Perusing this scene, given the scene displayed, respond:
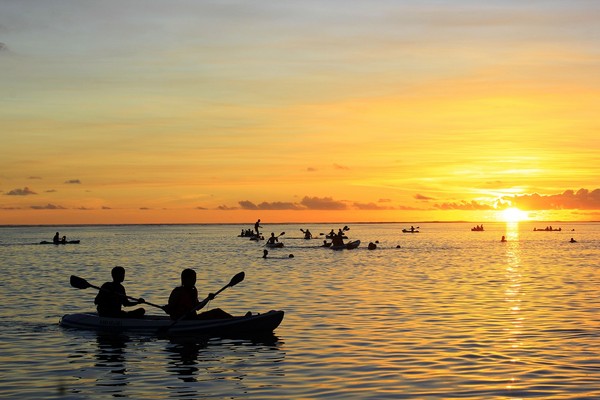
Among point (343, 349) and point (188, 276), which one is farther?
point (188, 276)

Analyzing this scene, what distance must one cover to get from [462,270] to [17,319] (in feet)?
117

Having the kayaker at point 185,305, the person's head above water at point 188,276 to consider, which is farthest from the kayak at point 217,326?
the person's head above water at point 188,276

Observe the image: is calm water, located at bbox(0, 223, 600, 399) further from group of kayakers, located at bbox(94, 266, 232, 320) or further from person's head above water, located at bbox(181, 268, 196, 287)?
person's head above water, located at bbox(181, 268, 196, 287)

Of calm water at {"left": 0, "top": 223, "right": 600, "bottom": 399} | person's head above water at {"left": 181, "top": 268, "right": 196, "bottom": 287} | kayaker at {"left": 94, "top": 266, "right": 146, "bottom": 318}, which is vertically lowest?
calm water at {"left": 0, "top": 223, "right": 600, "bottom": 399}

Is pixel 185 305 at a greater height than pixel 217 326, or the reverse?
pixel 185 305

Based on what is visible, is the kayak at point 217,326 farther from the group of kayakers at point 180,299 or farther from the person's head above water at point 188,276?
the person's head above water at point 188,276

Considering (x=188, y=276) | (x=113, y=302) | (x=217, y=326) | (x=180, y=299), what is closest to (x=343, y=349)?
(x=217, y=326)

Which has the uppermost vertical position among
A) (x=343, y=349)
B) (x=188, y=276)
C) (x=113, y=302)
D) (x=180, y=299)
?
(x=188, y=276)

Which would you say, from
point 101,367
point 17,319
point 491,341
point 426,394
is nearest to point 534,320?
point 491,341

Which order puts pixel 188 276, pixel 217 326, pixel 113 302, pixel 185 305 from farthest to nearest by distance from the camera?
pixel 113 302
pixel 185 305
pixel 217 326
pixel 188 276

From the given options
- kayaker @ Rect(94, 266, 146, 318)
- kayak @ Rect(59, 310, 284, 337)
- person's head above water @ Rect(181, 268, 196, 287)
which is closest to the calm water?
kayak @ Rect(59, 310, 284, 337)

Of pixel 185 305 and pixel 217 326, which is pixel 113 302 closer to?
pixel 185 305

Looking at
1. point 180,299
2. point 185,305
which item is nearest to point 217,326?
point 185,305

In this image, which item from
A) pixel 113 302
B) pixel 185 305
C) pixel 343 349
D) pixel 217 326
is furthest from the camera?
pixel 113 302
